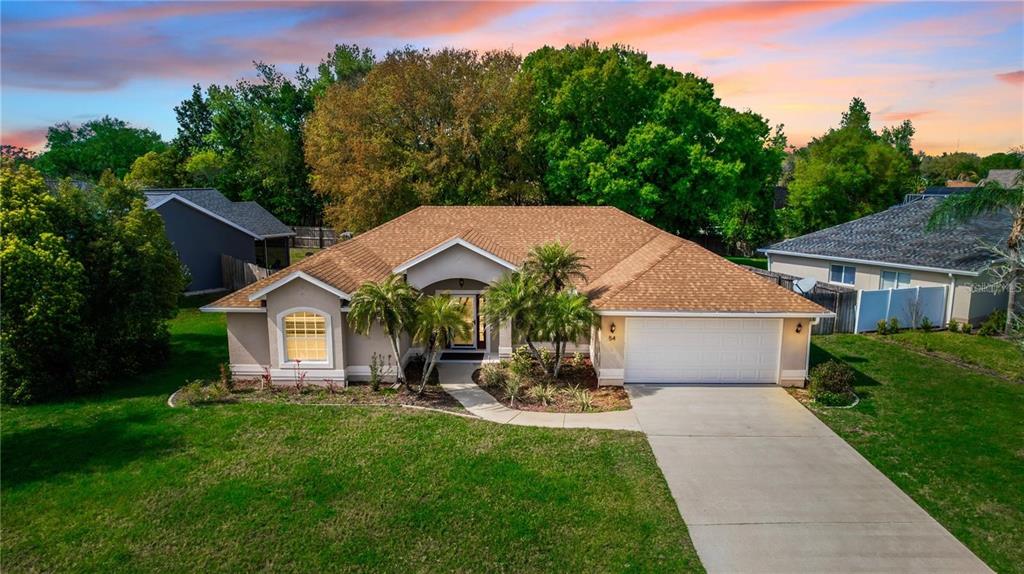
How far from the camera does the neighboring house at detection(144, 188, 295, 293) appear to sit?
1104 inches

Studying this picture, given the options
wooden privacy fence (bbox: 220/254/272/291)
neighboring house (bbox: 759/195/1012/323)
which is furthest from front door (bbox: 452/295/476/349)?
neighboring house (bbox: 759/195/1012/323)

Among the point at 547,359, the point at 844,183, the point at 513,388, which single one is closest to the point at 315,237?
the point at 547,359

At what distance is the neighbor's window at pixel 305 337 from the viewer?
16.1m

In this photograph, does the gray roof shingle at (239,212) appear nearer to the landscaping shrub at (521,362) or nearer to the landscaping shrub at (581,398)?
the landscaping shrub at (521,362)

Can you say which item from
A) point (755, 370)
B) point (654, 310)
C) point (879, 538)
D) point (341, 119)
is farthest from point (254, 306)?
point (341, 119)

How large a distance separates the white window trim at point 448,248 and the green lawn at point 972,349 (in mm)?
14636

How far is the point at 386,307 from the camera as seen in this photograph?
14.6 metres

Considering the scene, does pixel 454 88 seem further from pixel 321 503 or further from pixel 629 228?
pixel 321 503

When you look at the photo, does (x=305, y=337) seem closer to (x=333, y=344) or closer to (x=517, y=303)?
(x=333, y=344)

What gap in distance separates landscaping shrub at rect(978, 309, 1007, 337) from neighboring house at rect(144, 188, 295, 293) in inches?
1327

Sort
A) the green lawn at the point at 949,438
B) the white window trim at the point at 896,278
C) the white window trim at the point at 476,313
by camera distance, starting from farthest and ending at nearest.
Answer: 1. the white window trim at the point at 896,278
2. the white window trim at the point at 476,313
3. the green lawn at the point at 949,438

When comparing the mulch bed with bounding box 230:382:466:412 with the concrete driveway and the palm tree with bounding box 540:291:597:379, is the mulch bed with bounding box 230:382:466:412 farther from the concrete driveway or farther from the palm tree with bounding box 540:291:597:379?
the concrete driveway

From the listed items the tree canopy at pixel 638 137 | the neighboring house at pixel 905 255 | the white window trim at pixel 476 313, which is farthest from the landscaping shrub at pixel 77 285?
the neighboring house at pixel 905 255

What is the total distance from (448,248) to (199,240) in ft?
58.5
